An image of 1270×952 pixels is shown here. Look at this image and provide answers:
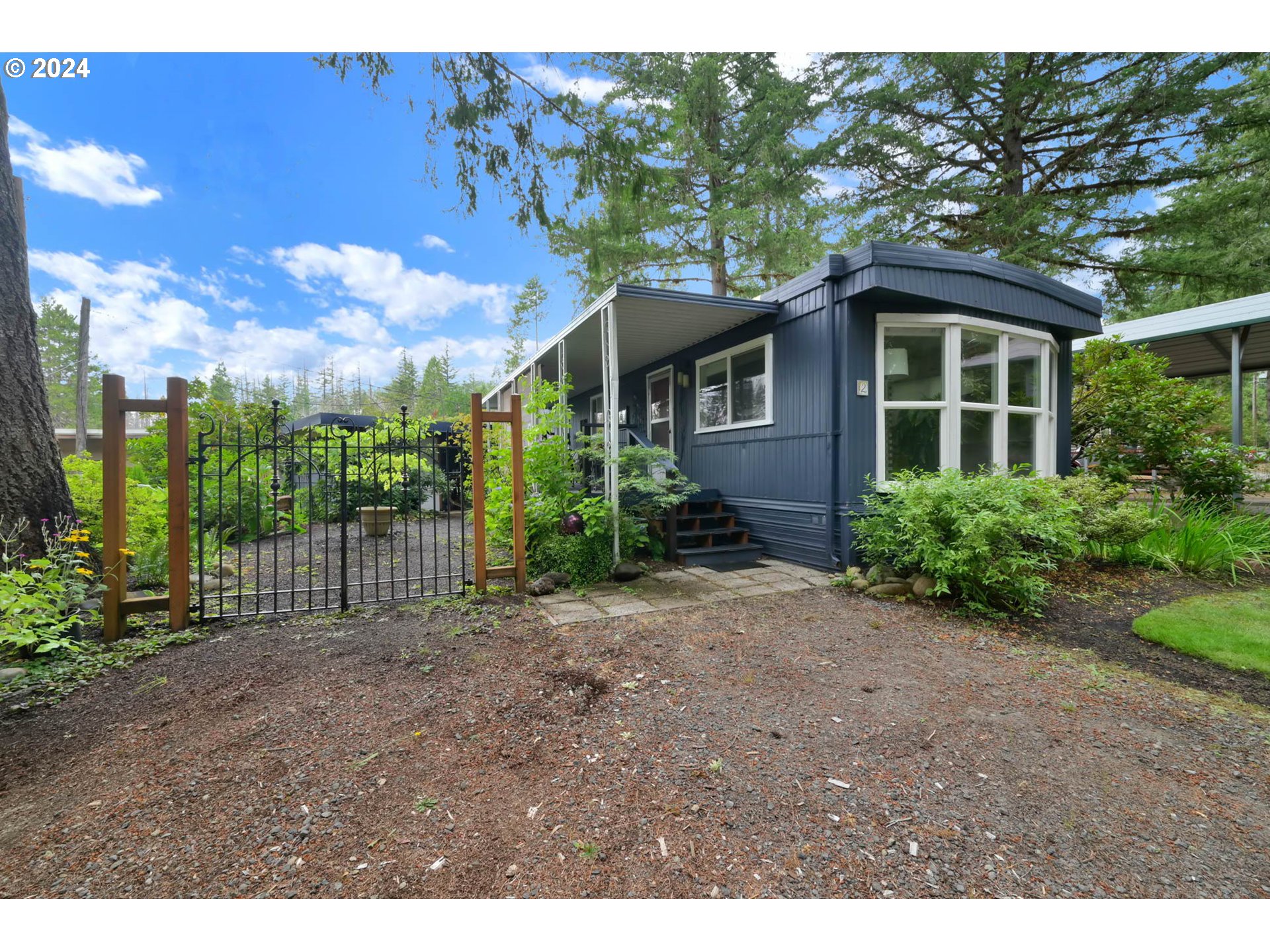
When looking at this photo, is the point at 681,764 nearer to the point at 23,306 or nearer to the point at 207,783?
the point at 207,783

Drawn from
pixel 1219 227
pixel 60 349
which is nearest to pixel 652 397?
pixel 1219 227

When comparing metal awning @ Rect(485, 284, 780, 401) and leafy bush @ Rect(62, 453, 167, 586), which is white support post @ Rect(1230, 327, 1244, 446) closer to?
metal awning @ Rect(485, 284, 780, 401)

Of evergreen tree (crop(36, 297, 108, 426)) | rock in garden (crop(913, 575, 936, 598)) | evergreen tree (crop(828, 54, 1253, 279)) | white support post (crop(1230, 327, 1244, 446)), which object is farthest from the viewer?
evergreen tree (crop(36, 297, 108, 426))

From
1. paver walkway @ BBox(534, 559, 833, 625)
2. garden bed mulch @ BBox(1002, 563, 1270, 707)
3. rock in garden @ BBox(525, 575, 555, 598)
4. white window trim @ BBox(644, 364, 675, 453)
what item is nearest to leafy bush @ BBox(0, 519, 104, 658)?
paver walkway @ BBox(534, 559, 833, 625)

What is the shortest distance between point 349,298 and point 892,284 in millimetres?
35451

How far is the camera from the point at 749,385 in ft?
20.7

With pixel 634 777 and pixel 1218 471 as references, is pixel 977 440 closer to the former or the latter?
pixel 1218 471

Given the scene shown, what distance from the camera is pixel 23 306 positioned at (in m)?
3.06

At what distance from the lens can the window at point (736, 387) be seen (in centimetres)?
605

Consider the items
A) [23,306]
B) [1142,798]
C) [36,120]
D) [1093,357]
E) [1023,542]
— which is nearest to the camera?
[1142,798]

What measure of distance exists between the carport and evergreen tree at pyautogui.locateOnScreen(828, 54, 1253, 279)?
81.6 inches

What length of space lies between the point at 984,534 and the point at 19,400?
6316 mm

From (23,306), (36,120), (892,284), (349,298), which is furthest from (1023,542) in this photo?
(349,298)

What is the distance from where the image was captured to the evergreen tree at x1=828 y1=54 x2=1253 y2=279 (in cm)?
837
